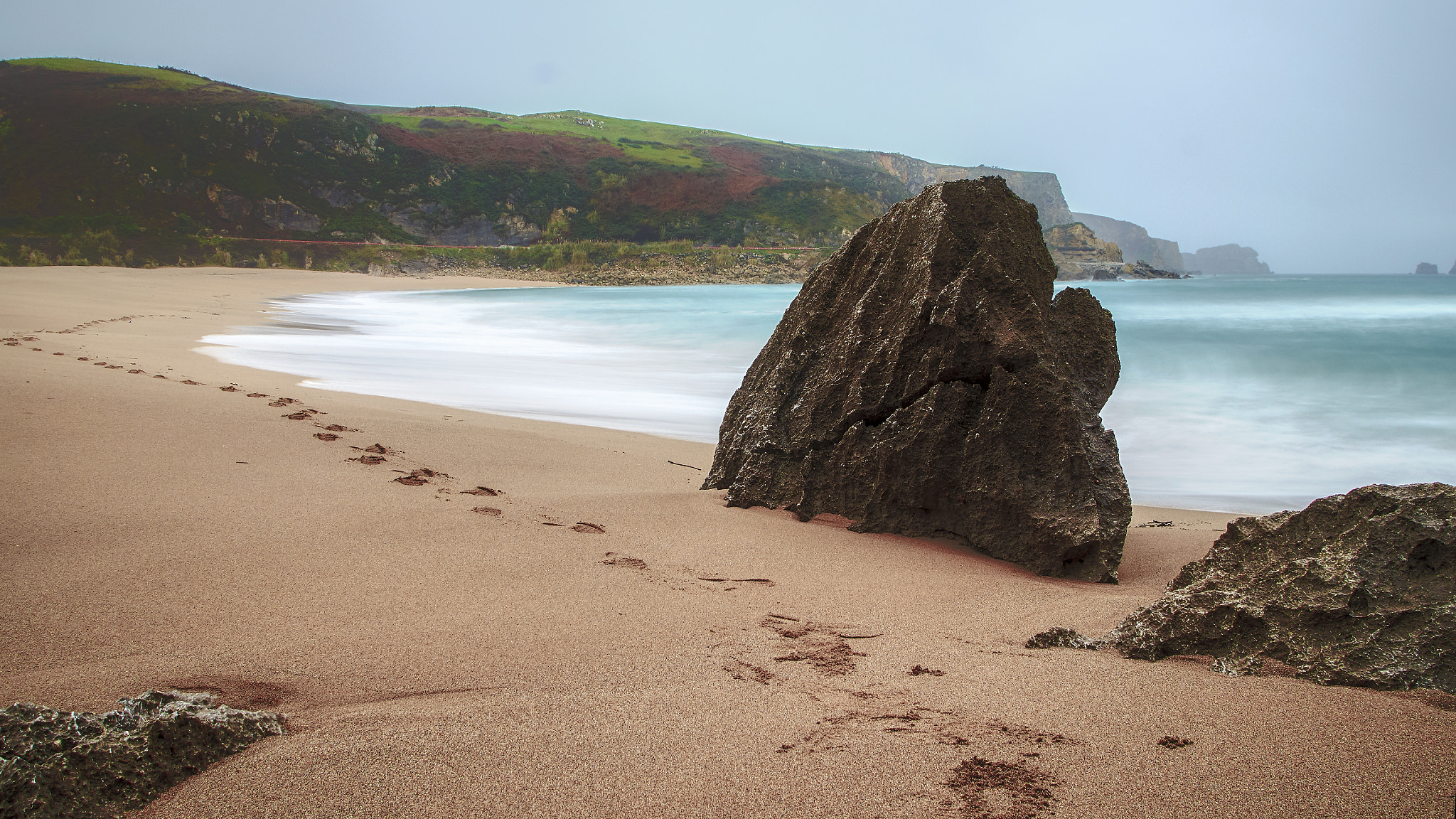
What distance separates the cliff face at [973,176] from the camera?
99.3 meters

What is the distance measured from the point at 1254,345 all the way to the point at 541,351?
13614 mm

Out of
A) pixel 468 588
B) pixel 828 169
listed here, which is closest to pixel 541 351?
pixel 468 588

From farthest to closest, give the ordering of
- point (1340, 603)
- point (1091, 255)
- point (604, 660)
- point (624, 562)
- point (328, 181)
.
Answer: point (1091, 255) → point (328, 181) → point (624, 562) → point (604, 660) → point (1340, 603)

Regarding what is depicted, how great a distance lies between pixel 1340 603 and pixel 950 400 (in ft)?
6.31

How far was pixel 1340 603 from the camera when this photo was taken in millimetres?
1943

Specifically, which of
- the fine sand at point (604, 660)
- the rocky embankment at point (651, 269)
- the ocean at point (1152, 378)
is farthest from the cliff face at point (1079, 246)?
the fine sand at point (604, 660)

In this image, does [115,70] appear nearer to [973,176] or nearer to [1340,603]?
[1340,603]

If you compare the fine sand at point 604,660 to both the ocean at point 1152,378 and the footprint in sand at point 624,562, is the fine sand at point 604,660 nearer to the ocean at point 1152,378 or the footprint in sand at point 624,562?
the footprint in sand at point 624,562

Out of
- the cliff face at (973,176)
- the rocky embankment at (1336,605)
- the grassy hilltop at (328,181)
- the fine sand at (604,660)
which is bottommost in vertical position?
the fine sand at (604,660)

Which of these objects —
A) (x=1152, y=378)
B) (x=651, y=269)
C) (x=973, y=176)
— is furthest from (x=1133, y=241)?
(x=1152, y=378)

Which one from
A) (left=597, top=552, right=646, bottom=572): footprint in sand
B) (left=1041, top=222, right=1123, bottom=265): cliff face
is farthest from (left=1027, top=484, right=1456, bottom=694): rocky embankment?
(left=1041, top=222, right=1123, bottom=265): cliff face

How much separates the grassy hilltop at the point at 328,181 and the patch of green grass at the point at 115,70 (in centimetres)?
22

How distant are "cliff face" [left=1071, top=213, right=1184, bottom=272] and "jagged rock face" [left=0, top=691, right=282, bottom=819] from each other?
611 feet

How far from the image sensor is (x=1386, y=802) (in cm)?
134
